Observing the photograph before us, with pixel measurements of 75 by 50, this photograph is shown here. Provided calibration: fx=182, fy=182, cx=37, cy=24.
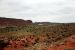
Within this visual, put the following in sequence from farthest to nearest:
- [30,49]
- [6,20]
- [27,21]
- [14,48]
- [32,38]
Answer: [27,21], [6,20], [32,38], [14,48], [30,49]

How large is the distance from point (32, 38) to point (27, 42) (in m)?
2.29

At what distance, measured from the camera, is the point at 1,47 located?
24797 mm

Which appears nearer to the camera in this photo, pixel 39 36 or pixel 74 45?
pixel 74 45

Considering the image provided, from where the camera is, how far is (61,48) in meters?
17.8

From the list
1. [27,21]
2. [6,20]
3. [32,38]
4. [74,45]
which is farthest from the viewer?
[27,21]

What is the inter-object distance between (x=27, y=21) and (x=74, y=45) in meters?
57.7

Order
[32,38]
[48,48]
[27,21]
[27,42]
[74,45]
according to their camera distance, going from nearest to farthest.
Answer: [74,45], [48,48], [27,42], [32,38], [27,21]

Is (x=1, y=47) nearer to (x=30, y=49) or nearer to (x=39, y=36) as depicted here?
(x=30, y=49)

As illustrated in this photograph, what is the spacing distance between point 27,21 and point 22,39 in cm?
4832

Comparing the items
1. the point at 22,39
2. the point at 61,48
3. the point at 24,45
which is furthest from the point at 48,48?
the point at 22,39

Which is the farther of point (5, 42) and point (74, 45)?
point (5, 42)

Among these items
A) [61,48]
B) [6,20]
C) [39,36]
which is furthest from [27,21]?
[61,48]

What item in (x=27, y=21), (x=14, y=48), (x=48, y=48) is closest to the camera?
(x=48, y=48)

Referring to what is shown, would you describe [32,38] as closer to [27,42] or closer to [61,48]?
[27,42]
